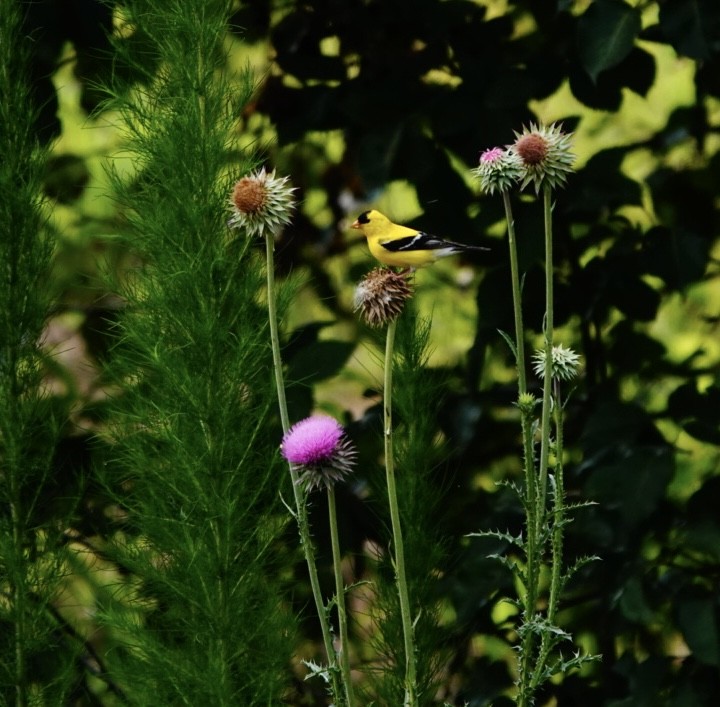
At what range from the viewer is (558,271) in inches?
57.5

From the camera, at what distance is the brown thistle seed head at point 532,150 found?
0.87 metres

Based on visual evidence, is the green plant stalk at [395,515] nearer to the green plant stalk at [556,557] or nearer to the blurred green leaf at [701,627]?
the green plant stalk at [556,557]

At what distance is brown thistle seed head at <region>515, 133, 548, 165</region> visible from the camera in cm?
87

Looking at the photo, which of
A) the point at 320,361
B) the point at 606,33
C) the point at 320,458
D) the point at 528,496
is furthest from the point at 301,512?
the point at 606,33

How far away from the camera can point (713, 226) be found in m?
1.42

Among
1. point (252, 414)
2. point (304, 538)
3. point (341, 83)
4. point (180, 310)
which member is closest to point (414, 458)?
point (252, 414)

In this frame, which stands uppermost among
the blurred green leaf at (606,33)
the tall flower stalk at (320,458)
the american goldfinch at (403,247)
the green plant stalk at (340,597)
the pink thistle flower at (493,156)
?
the blurred green leaf at (606,33)

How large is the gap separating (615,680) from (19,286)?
A: 793 mm

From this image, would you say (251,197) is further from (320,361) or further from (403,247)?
(320,361)

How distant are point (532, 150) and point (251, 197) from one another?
0.20 meters

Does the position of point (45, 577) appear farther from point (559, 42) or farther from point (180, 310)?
point (559, 42)

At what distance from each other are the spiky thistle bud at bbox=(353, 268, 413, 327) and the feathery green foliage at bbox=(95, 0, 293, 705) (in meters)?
0.30

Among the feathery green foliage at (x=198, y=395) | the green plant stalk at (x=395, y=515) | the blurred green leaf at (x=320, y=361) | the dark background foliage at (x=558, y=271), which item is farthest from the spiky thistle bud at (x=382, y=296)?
the blurred green leaf at (x=320, y=361)

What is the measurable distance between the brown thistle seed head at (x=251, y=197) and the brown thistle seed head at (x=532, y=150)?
7.3 inches
